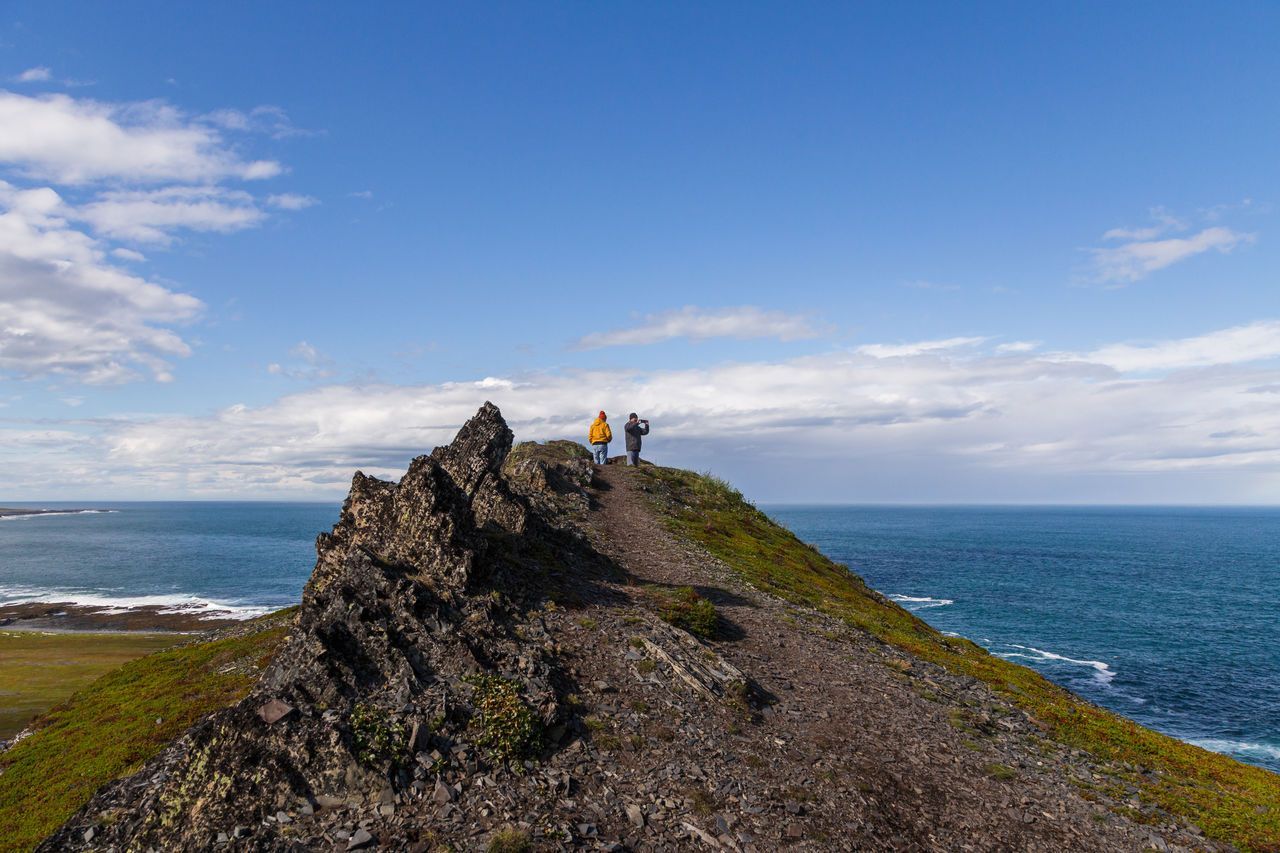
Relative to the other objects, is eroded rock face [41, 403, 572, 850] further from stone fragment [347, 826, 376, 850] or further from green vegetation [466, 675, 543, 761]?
stone fragment [347, 826, 376, 850]

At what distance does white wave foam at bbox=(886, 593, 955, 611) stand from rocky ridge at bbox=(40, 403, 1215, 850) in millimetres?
63348

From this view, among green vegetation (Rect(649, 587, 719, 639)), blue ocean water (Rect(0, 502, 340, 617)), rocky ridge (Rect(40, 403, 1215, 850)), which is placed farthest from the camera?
blue ocean water (Rect(0, 502, 340, 617))

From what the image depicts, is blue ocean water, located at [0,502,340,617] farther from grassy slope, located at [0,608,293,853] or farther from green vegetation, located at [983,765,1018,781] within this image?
green vegetation, located at [983,765,1018,781]

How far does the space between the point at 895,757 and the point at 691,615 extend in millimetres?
9838

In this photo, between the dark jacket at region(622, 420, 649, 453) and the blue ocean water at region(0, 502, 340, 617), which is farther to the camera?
the blue ocean water at region(0, 502, 340, 617)

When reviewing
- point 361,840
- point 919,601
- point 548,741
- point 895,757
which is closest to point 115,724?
point 361,840

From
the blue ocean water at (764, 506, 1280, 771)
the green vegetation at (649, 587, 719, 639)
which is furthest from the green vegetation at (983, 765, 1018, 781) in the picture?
the blue ocean water at (764, 506, 1280, 771)

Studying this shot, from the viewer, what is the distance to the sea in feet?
176

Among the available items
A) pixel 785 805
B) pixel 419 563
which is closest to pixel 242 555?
pixel 419 563

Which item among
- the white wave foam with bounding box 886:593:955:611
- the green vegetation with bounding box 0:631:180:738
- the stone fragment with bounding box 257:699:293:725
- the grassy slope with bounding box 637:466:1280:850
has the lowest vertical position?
the white wave foam with bounding box 886:593:955:611

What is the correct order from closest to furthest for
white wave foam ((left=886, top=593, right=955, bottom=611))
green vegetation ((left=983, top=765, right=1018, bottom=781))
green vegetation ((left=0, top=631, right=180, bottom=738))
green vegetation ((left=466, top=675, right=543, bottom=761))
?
green vegetation ((left=466, top=675, right=543, bottom=761)) → green vegetation ((left=983, top=765, right=1018, bottom=781)) → green vegetation ((left=0, top=631, right=180, bottom=738)) → white wave foam ((left=886, top=593, right=955, bottom=611))

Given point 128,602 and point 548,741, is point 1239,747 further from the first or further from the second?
point 128,602

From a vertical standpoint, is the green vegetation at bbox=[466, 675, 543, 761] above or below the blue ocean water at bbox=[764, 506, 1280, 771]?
above

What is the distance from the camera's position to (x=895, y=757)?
777 inches
